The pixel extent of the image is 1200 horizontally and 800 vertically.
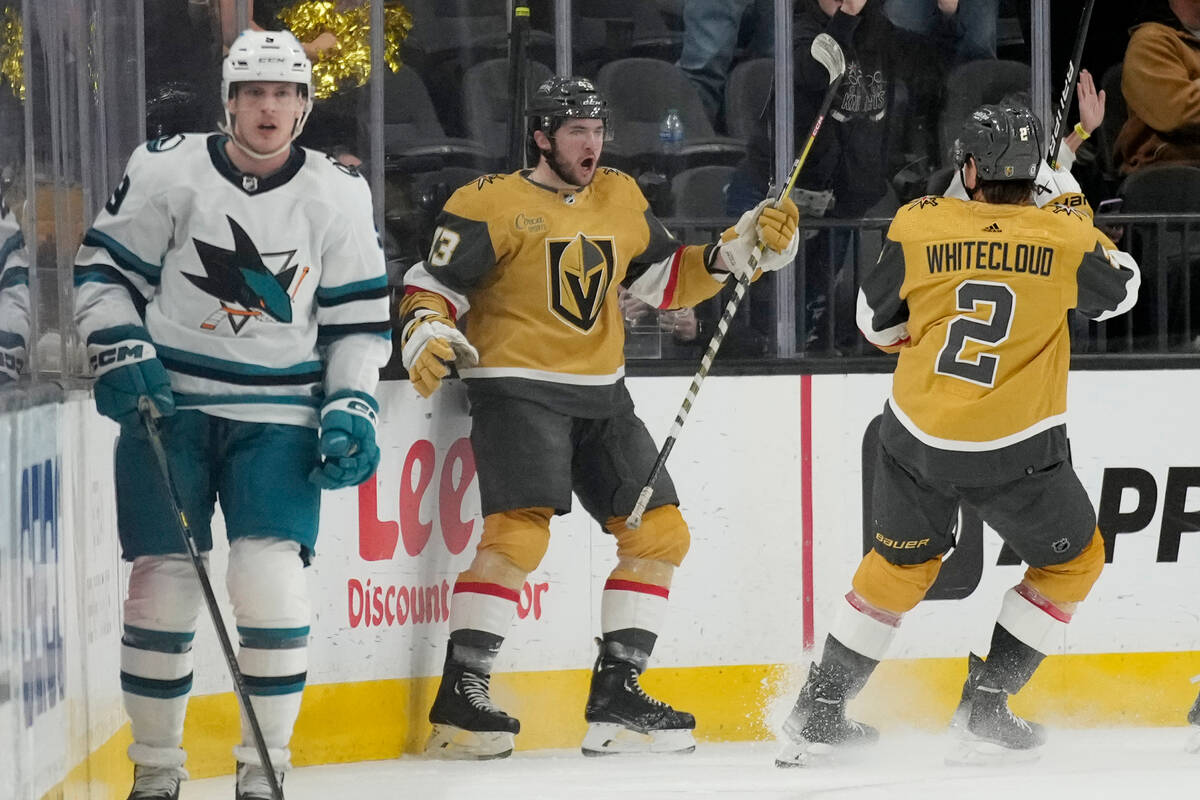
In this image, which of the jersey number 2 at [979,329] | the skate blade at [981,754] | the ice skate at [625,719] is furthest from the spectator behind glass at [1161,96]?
the ice skate at [625,719]

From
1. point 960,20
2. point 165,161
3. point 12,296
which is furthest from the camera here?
point 960,20

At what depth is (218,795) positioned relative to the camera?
322 cm

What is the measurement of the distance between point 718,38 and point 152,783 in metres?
2.31

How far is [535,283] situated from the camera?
11.7 feet

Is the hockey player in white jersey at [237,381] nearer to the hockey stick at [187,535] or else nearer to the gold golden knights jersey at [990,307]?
the hockey stick at [187,535]

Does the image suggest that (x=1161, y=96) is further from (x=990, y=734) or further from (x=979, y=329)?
(x=990, y=734)

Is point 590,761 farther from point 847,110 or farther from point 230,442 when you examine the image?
point 847,110

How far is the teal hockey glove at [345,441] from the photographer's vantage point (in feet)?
9.29

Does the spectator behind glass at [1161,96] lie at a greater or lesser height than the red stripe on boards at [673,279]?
greater

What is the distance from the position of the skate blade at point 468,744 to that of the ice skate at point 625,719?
0.65 ft

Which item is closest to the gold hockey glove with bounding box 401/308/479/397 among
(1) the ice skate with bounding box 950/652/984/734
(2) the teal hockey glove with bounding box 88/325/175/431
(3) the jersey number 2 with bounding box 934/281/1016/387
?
(2) the teal hockey glove with bounding box 88/325/175/431

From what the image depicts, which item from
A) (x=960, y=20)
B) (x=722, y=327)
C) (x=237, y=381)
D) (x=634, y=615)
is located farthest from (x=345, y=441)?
(x=960, y=20)

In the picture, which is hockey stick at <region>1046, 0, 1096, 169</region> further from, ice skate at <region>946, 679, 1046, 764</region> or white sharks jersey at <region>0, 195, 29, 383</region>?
white sharks jersey at <region>0, 195, 29, 383</region>

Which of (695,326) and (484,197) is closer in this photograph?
(484,197)
